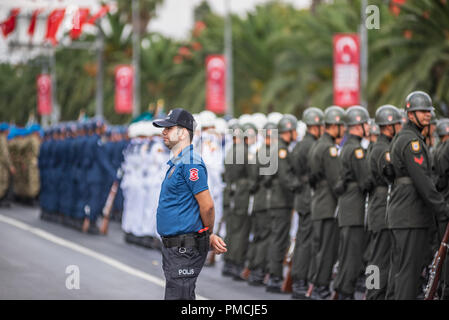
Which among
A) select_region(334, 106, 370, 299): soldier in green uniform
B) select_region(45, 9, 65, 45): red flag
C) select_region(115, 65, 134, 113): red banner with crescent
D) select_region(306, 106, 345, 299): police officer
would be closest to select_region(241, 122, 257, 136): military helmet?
select_region(306, 106, 345, 299): police officer

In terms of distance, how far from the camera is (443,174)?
10172mm

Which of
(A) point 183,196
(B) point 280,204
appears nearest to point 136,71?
(B) point 280,204

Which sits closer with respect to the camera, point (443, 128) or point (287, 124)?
point (443, 128)

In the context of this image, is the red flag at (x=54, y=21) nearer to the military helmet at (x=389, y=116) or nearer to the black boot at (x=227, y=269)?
the black boot at (x=227, y=269)

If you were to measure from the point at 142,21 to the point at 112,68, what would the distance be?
8.99 metres

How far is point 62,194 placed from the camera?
869 inches

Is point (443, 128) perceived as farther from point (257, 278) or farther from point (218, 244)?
point (218, 244)

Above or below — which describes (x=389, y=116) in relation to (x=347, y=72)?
below

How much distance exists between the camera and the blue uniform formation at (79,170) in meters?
20.3

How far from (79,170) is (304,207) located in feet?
33.8

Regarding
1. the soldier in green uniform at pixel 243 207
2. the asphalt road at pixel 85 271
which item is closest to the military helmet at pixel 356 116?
the asphalt road at pixel 85 271

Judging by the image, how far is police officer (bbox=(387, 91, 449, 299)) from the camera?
923cm

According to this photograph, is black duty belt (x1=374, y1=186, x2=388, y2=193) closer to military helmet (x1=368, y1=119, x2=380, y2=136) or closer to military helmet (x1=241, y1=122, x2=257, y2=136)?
military helmet (x1=368, y1=119, x2=380, y2=136)
